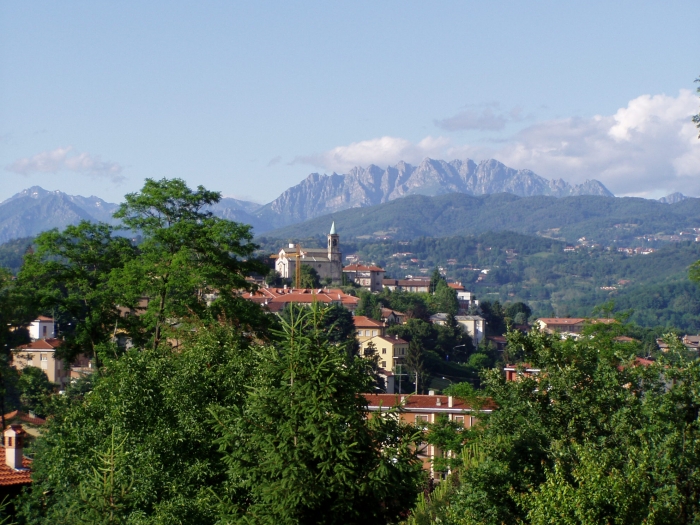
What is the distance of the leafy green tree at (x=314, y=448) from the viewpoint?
894cm

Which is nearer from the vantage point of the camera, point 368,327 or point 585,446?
point 585,446

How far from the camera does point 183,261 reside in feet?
68.8

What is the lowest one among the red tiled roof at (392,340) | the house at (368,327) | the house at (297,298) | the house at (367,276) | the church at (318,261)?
the red tiled roof at (392,340)

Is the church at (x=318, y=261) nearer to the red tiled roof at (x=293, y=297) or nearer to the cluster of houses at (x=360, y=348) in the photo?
the cluster of houses at (x=360, y=348)

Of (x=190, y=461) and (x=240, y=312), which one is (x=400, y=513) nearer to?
(x=190, y=461)

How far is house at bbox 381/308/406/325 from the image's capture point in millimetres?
96438

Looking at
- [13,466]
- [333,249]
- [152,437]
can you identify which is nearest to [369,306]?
[333,249]

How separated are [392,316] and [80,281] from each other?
77798 mm

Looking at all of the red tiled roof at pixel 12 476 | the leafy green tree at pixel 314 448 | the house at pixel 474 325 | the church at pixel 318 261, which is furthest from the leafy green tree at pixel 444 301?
the leafy green tree at pixel 314 448

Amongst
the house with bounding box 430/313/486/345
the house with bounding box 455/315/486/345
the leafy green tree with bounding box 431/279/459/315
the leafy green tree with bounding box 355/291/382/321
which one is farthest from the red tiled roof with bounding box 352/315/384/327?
the house with bounding box 455/315/486/345

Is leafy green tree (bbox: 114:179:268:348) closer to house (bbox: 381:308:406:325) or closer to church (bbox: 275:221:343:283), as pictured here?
house (bbox: 381:308:406:325)

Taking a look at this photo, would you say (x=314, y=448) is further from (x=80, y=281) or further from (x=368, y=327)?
(x=368, y=327)

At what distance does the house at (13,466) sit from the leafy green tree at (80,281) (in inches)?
150

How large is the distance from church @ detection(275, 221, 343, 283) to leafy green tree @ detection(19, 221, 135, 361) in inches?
4879
